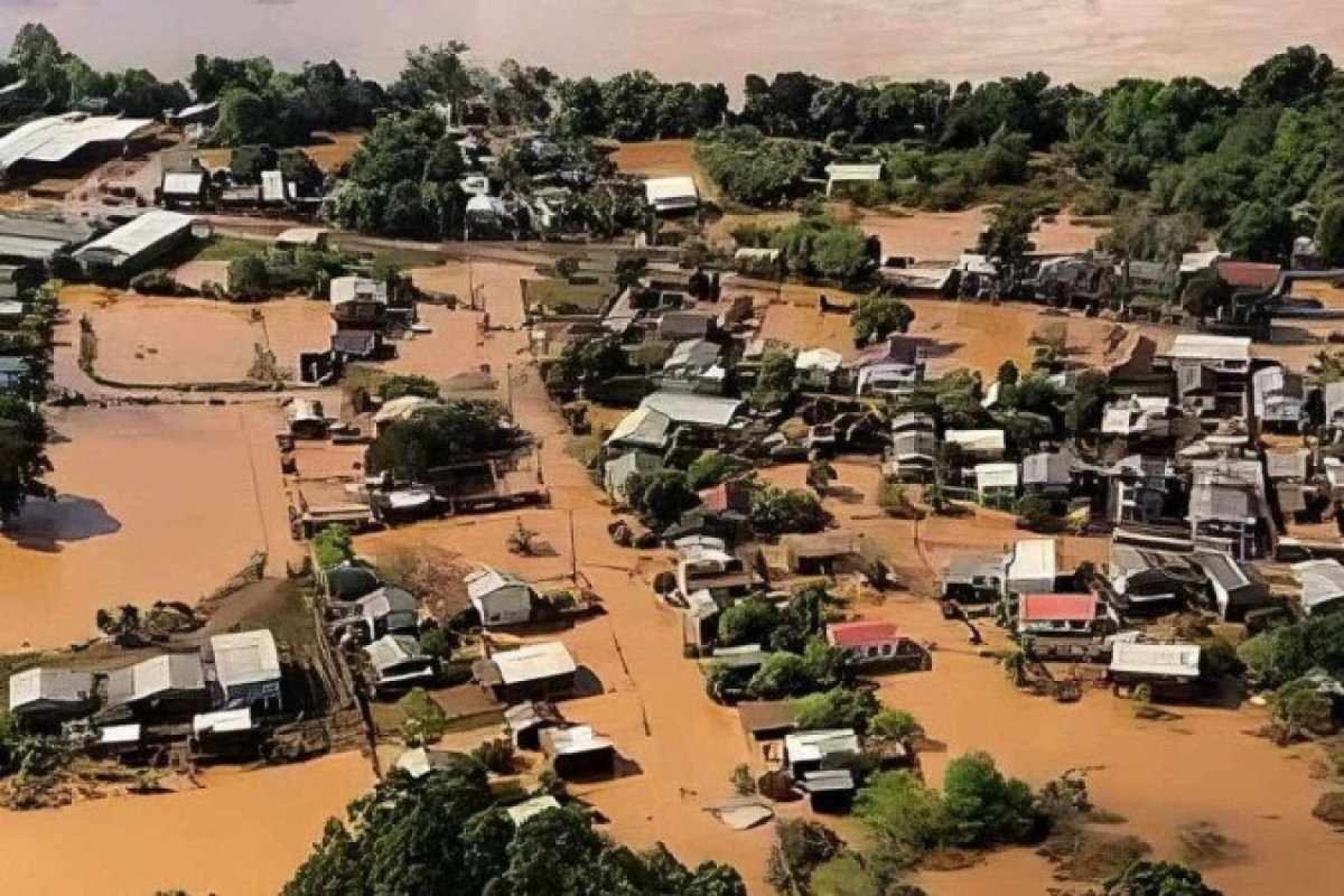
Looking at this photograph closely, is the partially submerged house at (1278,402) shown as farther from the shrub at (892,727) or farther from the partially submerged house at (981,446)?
the shrub at (892,727)

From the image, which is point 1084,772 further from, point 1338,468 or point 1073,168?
point 1073,168

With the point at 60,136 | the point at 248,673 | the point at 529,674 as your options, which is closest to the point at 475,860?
the point at 529,674

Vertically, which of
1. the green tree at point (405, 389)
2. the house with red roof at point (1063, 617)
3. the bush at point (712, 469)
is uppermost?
the green tree at point (405, 389)

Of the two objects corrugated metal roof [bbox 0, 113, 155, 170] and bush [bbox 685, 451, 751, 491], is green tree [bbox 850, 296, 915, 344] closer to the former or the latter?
bush [bbox 685, 451, 751, 491]

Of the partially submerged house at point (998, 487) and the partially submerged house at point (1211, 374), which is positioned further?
the partially submerged house at point (1211, 374)

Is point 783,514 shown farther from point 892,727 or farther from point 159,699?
point 159,699

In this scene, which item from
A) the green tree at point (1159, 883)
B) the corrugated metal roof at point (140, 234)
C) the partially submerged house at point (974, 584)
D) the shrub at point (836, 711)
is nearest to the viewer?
the green tree at point (1159, 883)

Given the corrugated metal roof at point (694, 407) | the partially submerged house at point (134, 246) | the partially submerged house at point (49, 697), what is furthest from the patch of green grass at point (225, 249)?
the partially submerged house at point (49, 697)

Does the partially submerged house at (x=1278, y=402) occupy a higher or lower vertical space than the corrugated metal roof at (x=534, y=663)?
higher
